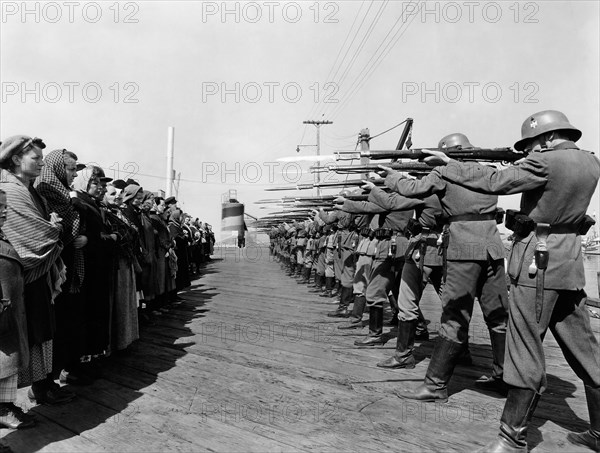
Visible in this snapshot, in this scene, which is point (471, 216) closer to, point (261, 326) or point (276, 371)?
point (276, 371)

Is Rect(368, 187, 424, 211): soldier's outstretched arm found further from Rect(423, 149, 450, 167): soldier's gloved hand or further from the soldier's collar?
the soldier's collar

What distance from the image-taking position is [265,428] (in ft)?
9.91

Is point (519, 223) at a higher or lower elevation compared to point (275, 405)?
higher

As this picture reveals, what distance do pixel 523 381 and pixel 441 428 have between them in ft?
2.39

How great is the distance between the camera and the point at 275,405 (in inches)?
136

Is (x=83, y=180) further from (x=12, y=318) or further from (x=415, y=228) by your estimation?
(x=415, y=228)

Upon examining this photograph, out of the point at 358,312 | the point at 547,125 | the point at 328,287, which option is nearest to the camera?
the point at 547,125

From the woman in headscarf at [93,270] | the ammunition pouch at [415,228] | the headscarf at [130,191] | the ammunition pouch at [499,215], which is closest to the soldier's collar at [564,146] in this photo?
the ammunition pouch at [499,215]

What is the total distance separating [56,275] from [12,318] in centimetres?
61

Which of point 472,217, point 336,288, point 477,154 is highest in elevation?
point 477,154

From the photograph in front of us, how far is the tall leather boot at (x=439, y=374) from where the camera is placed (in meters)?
3.58

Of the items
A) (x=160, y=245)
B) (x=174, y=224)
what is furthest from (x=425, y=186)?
(x=174, y=224)

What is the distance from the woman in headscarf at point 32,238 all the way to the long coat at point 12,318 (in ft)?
0.37

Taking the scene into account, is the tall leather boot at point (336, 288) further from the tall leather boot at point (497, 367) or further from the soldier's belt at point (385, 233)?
the tall leather boot at point (497, 367)
